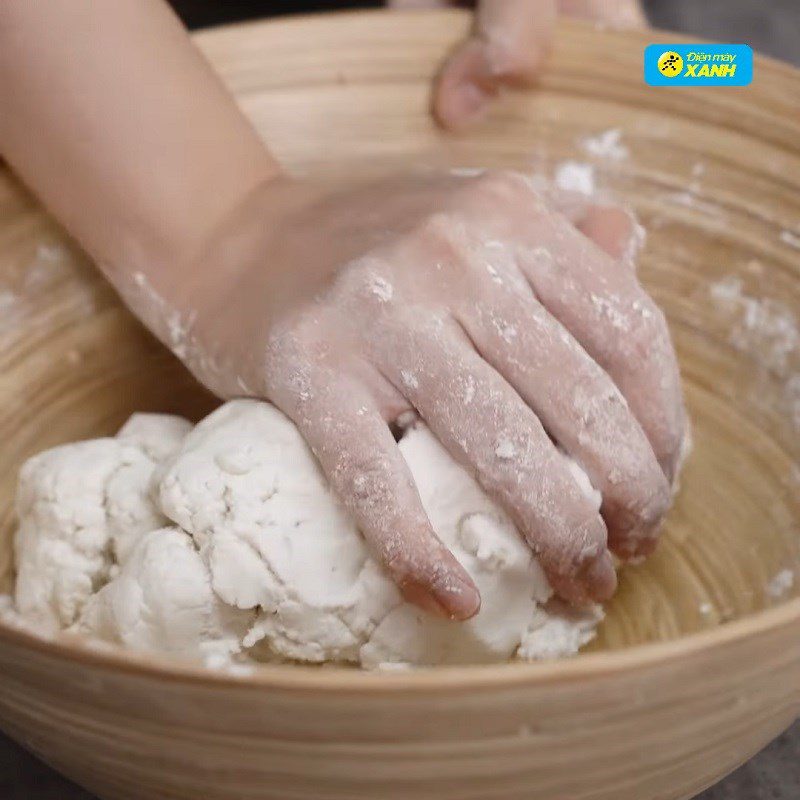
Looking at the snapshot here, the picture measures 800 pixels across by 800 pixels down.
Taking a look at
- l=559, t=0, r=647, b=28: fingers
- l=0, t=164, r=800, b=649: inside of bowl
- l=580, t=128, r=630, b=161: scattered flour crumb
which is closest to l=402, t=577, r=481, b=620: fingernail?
l=0, t=164, r=800, b=649: inside of bowl

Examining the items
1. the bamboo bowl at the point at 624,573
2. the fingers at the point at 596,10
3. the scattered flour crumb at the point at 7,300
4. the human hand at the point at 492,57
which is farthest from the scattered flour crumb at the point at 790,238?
the scattered flour crumb at the point at 7,300

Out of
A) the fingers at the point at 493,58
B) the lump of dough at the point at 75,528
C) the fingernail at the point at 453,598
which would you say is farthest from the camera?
the fingers at the point at 493,58

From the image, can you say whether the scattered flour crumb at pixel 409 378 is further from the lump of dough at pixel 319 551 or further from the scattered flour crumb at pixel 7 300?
the scattered flour crumb at pixel 7 300

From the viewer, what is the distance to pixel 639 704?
42cm

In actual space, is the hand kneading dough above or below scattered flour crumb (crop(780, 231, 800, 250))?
above

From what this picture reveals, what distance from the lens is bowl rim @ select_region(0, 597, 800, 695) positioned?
396mm

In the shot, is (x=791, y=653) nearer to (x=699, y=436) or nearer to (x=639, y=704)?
(x=639, y=704)

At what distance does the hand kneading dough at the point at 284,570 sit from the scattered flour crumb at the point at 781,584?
0.17m

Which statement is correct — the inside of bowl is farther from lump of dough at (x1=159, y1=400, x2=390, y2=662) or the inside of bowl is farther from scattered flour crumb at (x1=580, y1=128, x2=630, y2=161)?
lump of dough at (x1=159, y1=400, x2=390, y2=662)

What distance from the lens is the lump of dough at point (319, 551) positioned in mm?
634

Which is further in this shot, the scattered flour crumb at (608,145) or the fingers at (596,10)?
the fingers at (596,10)

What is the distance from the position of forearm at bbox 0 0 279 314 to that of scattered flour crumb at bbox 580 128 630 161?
1.14 feet

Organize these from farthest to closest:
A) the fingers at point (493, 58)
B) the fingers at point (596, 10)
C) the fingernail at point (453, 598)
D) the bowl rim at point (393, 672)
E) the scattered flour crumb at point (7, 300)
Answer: the fingers at point (596, 10)
the fingers at point (493, 58)
the scattered flour crumb at point (7, 300)
the fingernail at point (453, 598)
the bowl rim at point (393, 672)

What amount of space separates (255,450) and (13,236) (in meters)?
0.36
